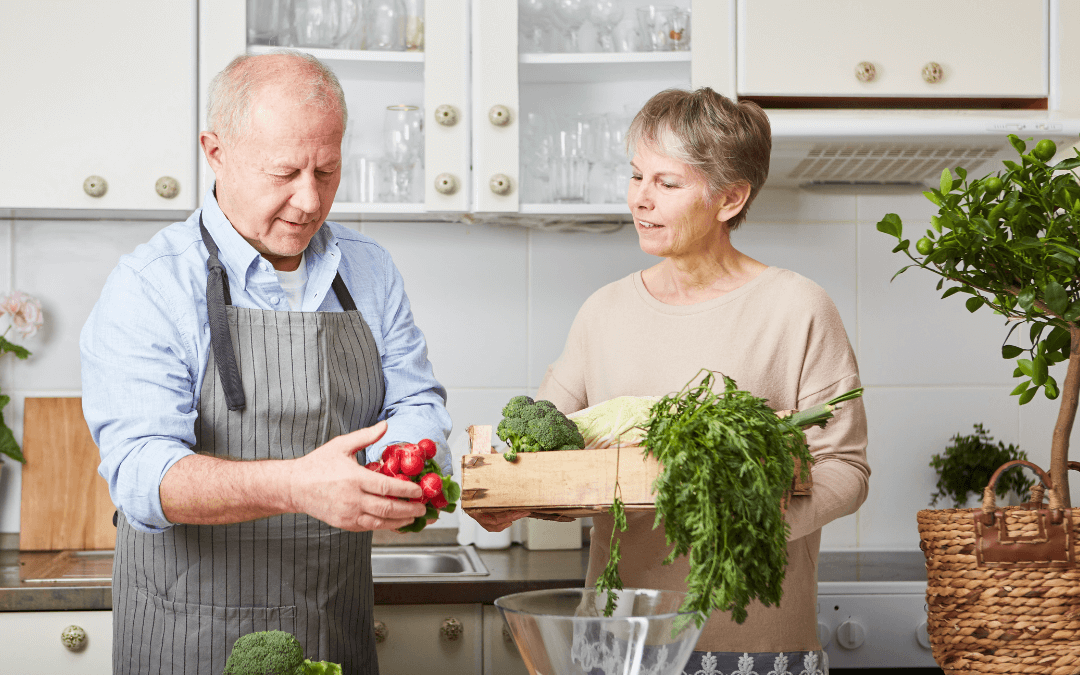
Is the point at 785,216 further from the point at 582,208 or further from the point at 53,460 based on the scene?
the point at 53,460

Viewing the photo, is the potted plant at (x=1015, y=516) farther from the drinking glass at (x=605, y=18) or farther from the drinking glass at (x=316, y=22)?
the drinking glass at (x=316, y=22)

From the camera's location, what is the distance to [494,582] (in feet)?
5.81

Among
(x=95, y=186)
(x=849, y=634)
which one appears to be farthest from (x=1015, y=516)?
(x=95, y=186)

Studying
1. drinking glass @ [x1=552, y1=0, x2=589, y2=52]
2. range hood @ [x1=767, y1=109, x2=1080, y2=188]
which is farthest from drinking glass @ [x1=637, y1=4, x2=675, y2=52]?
range hood @ [x1=767, y1=109, x2=1080, y2=188]

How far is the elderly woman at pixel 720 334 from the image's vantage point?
131 centimetres

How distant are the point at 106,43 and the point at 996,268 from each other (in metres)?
1.73

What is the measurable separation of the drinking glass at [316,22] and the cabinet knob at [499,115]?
388mm

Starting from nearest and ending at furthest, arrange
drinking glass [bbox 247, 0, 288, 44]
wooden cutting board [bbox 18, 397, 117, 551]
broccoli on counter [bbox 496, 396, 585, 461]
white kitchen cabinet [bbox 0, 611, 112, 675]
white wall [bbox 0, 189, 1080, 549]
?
broccoli on counter [bbox 496, 396, 585, 461], white kitchen cabinet [bbox 0, 611, 112, 675], drinking glass [bbox 247, 0, 288, 44], wooden cutting board [bbox 18, 397, 117, 551], white wall [bbox 0, 189, 1080, 549]

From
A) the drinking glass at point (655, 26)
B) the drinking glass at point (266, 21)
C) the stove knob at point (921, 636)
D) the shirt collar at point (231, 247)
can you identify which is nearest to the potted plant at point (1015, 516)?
the stove knob at point (921, 636)

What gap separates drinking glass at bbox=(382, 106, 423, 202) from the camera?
6.43 feet

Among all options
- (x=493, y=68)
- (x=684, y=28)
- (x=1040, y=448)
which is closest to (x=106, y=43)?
(x=493, y=68)

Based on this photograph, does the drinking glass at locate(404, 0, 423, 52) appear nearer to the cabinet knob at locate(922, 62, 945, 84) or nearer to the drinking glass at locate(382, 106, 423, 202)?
the drinking glass at locate(382, 106, 423, 202)

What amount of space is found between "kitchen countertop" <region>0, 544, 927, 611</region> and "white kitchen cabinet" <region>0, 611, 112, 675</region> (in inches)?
0.7

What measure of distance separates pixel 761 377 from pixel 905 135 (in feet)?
2.63
